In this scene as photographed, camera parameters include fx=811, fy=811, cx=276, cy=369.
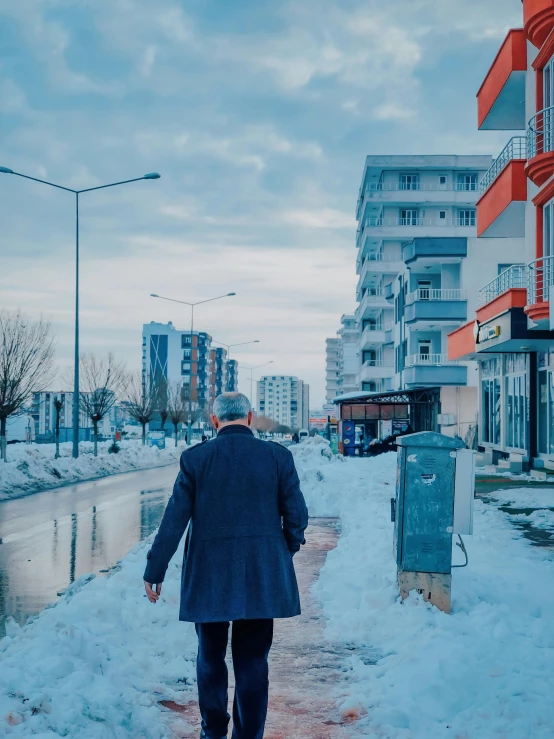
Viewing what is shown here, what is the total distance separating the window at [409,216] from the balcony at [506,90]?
41.6m

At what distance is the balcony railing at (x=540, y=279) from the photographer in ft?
62.8

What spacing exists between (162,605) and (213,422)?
3.24 metres

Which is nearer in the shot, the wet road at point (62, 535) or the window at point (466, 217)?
the wet road at point (62, 535)

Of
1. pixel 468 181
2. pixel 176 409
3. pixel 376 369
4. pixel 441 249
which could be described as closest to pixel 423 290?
pixel 441 249

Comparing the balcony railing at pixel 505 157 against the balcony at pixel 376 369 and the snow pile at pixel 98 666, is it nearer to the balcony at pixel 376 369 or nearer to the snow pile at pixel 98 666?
the snow pile at pixel 98 666

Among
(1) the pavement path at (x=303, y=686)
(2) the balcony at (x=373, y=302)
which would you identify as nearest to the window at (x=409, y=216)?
(2) the balcony at (x=373, y=302)

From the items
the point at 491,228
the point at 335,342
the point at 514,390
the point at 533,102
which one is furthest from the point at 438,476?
the point at 335,342

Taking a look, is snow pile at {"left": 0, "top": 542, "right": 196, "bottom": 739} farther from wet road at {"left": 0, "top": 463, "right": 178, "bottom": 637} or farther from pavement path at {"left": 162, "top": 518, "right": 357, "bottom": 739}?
wet road at {"left": 0, "top": 463, "right": 178, "bottom": 637}

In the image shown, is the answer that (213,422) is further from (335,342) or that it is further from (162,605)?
(335,342)

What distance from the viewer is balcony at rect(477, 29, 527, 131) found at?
21375 millimetres

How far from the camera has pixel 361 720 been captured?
15.5 ft

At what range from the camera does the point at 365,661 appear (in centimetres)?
578

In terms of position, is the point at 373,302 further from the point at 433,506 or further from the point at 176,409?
the point at 433,506

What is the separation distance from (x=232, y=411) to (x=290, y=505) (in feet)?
1.94
